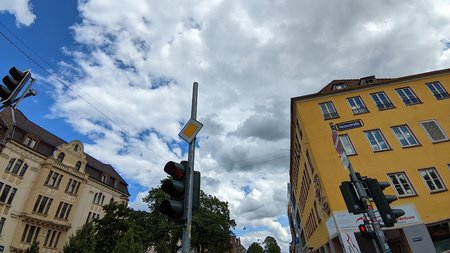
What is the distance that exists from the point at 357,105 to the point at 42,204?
35.9m

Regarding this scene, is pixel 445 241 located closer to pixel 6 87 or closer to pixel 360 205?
pixel 360 205

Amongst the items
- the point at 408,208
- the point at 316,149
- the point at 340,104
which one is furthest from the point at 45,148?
the point at 408,208

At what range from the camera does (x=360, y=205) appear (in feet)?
22.4

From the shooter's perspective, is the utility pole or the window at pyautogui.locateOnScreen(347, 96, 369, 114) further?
the window at pyautogui.locateOnScreen(347, 96, 369, 114)

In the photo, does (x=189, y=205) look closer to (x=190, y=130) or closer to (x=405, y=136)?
(x=190, y=130)

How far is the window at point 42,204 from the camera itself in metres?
29.0

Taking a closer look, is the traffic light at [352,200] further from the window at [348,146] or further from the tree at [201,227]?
the tree at [201,227]

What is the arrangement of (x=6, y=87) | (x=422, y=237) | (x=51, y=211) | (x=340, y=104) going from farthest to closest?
(x=51, y=211), (x=340, y=104), (x=422, y=237), (x=6, y=87)

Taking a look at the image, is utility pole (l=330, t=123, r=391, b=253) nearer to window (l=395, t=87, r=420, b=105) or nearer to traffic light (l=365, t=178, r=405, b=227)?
traffic light (l=365, t=178, r=405, b=227)

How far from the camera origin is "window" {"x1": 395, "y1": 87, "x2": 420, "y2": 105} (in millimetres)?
23869

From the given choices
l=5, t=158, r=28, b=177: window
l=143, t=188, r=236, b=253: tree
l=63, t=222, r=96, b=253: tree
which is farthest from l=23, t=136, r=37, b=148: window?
l=143, t=188, r=236, b=253: tree

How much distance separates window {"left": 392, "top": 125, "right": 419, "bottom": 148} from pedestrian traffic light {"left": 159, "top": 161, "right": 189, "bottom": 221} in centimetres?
2273

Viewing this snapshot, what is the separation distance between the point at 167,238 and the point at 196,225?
4.19 meters

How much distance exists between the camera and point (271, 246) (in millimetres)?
99688
